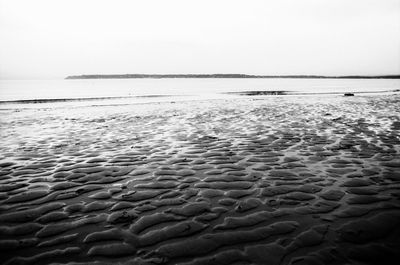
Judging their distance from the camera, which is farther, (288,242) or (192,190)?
(192,190)

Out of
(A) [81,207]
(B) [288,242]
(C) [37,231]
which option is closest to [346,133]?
(B) [288,242]

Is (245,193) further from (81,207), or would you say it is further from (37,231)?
(37,231)

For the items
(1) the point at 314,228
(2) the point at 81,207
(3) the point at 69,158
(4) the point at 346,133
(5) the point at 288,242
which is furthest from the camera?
(4) the point at 346,133

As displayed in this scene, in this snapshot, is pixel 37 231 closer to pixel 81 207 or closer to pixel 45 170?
pixel 81 207

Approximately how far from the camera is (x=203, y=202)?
6.00 metres

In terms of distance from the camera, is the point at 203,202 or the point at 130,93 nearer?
the point at 203,202

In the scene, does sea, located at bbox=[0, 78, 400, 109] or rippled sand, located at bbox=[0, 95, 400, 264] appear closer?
rippled sand, located at bbox=[0, 95, 400, 264]

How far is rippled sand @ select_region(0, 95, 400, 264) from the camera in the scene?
14.0 feet

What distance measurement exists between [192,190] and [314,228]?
9.60 feet

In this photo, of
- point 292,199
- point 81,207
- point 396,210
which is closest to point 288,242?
point 292,199

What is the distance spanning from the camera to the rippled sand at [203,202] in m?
4.26

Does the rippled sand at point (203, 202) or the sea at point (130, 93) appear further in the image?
the sea at point (130, 93)

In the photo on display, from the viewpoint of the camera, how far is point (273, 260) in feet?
13.2

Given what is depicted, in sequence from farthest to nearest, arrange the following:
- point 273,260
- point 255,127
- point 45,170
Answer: point 255,127 → point 45,170 → point 273,260
